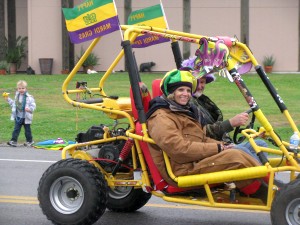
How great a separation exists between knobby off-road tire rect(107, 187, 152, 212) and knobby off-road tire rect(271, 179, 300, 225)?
6.59 ft

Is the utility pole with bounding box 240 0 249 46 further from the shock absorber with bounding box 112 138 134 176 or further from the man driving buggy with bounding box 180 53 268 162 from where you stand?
the shock absorber with bounding box 112 138 134 176

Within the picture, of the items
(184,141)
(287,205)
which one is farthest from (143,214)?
(287,205)

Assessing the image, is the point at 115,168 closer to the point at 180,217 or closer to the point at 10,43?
the point at 180,217

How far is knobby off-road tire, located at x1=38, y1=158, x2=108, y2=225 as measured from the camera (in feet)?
23.6

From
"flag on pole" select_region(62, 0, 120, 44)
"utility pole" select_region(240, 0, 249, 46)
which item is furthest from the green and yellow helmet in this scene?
"utility pole" select_region(240, 0, 249, 46)

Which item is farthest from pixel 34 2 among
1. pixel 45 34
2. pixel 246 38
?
pixel 246 38

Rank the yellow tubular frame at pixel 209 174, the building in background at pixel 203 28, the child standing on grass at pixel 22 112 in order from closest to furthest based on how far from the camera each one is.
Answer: the yellow tubular frame at pixel 209 174 → the child standing on grass at pixel 22 112 → the building in background at pixel 203 28

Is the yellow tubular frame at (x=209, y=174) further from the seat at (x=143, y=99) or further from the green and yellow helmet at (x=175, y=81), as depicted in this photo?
the green and yellow helmet at (x=175, y=81)

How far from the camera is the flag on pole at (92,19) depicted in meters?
7.31

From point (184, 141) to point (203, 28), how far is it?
23.8 metres

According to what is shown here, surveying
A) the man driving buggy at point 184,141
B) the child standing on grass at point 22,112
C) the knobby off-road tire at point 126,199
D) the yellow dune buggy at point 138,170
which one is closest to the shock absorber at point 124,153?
the yellow dune buggy at point 138,170

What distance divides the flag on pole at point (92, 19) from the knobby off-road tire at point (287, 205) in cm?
216

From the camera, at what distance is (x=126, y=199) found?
807 centimetres

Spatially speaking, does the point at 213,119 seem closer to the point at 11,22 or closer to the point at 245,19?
the point at 245,19
